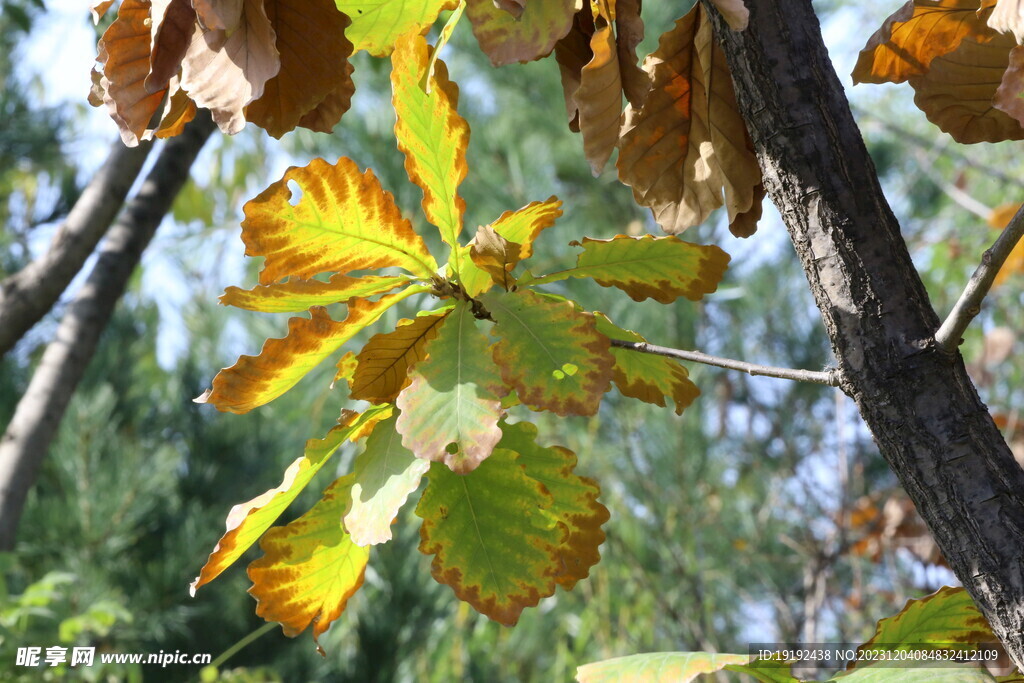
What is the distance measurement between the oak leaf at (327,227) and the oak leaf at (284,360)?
0.03 metres

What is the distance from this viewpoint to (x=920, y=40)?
47 centimetres

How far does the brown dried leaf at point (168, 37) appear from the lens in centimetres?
38

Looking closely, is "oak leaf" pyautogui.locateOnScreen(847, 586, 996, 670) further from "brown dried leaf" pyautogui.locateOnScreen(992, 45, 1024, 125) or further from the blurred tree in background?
the blurred tree in background

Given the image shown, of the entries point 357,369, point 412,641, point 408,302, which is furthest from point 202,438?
point 357,369

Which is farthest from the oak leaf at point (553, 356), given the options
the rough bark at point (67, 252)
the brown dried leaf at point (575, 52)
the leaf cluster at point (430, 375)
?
the rough bark at point (67, 252)

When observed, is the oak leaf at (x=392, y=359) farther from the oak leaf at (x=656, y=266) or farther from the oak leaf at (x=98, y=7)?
the oak leaf at (x=98, y=7)

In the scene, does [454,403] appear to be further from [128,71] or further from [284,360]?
[128,71]

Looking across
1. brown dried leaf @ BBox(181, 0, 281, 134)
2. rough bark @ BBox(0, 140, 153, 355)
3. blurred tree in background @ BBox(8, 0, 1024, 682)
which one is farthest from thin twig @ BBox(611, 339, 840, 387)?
blurred tree in background @ BBox(8, 0, 1024, 682)

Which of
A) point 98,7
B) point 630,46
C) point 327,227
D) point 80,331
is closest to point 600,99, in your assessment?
point 630,46

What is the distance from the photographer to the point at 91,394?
8.70ft

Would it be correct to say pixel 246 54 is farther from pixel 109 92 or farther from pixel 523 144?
pixel 523 144

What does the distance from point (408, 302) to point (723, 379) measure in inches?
69.0

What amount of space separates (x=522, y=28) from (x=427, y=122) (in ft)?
0.23

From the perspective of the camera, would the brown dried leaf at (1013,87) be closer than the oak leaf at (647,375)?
Yes
